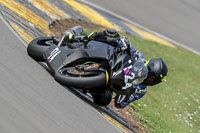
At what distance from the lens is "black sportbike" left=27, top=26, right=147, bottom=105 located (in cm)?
622

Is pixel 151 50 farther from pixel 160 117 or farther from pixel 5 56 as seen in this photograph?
pixel 5 56

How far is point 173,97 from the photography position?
430 inches

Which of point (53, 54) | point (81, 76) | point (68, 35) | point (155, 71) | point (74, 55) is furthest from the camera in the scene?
point (68, 35)

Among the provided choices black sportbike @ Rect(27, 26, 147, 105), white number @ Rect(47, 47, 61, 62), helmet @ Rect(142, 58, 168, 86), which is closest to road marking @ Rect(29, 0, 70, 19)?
black sportbike @ Rect(27, 26, 147, 105)

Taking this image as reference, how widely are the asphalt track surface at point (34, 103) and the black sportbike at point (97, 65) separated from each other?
0.73 ft

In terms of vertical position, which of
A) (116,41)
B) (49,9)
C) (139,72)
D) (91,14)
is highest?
(116,41)

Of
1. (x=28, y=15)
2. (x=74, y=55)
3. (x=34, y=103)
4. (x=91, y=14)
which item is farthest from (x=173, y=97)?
(x=34, y=103)

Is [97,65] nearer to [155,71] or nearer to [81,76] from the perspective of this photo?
[81,76]

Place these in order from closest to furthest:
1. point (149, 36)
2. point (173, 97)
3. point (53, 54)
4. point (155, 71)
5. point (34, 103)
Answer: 1. point (34, 103)
2. point (53, 54)
3. point (155, 71)
4. point (173, 97)
5. point (149, 36)

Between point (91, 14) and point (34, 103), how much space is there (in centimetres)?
878

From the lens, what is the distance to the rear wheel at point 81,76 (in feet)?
19.5

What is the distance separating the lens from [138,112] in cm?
880

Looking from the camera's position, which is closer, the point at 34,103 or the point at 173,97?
the point at 34,103

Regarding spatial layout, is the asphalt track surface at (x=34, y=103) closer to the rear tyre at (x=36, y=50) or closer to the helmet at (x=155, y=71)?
the rear tyre at (x=36, y=50)
